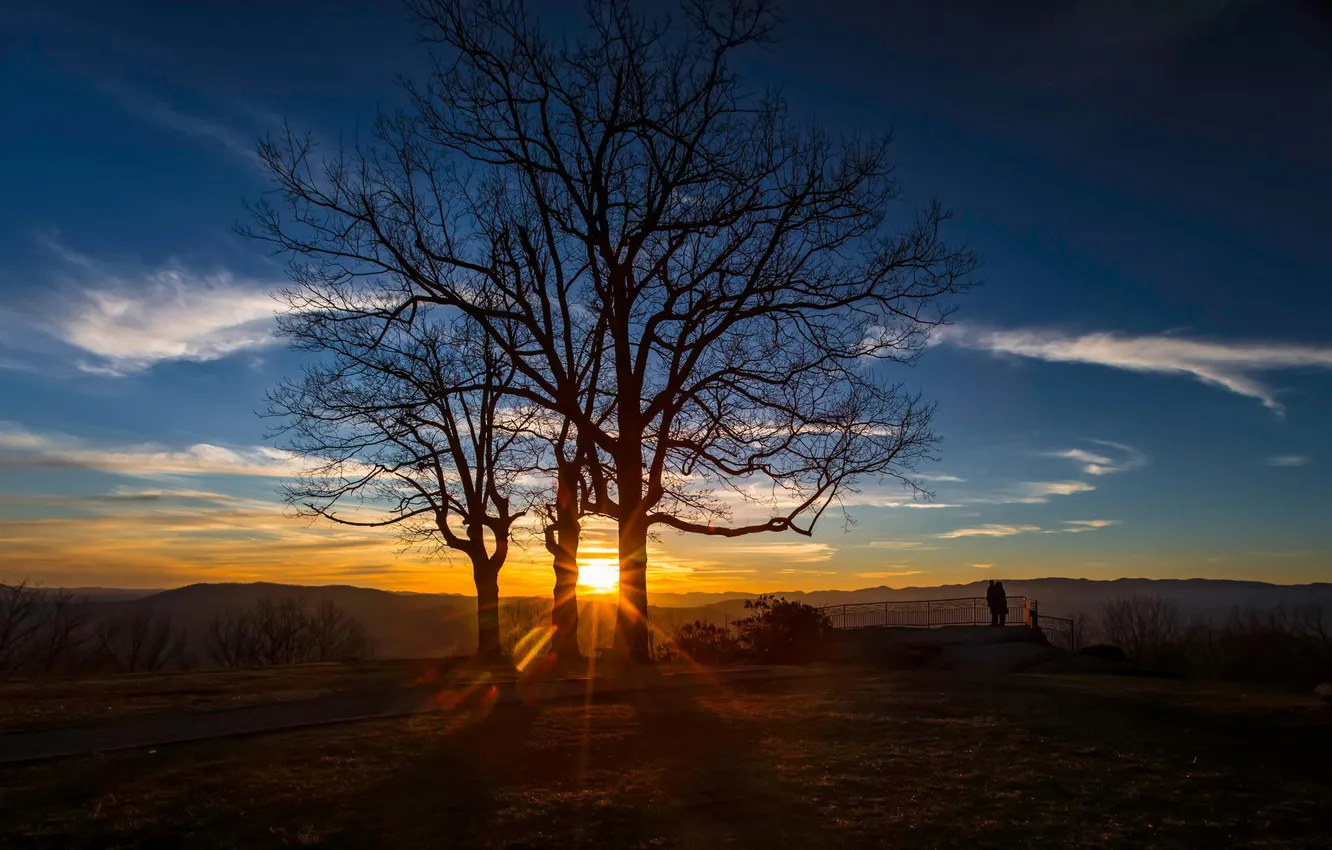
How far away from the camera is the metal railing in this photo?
4250 centimetres

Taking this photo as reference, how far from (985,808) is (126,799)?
631cm

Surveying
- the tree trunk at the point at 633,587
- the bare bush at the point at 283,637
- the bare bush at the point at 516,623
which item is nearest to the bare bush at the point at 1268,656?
the tree trunk at the point at 633,587

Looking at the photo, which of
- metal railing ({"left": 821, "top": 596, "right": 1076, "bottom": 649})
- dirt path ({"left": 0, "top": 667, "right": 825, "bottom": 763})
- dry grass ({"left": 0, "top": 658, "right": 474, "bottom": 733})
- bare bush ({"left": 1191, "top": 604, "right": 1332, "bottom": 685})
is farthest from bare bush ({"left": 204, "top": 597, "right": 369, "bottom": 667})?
bare bush ({"left": 1191, "top": 604, "right": 1332, "bottom": 685})

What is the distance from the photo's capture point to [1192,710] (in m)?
11.7

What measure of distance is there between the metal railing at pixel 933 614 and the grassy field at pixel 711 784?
32055 millimetres

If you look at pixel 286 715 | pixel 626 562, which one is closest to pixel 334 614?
pixel 626 562

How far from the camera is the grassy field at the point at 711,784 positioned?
6.33 meters

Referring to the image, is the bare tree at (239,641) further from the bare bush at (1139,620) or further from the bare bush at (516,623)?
the bare bush at (1139,620)

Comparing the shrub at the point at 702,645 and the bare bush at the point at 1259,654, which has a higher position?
the shrub at the point at 702,645

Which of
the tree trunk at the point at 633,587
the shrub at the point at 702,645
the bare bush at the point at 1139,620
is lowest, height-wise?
the bare bush at the point at 1139,620

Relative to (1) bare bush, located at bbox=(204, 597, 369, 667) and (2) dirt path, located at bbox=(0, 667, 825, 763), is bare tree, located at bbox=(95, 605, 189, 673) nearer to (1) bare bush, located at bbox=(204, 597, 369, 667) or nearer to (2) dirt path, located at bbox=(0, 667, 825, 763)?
(1) bare bush, located at bbox=(204, 597, 369, 667)

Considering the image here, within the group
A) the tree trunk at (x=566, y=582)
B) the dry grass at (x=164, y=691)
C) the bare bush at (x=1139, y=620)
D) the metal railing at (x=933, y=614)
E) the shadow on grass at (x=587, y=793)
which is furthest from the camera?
the bare bush at (x=1139, y=620)

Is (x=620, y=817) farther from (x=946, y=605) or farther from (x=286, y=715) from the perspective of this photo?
(x=946, y=605)

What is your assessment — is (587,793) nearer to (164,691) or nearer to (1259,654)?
(164,691)
